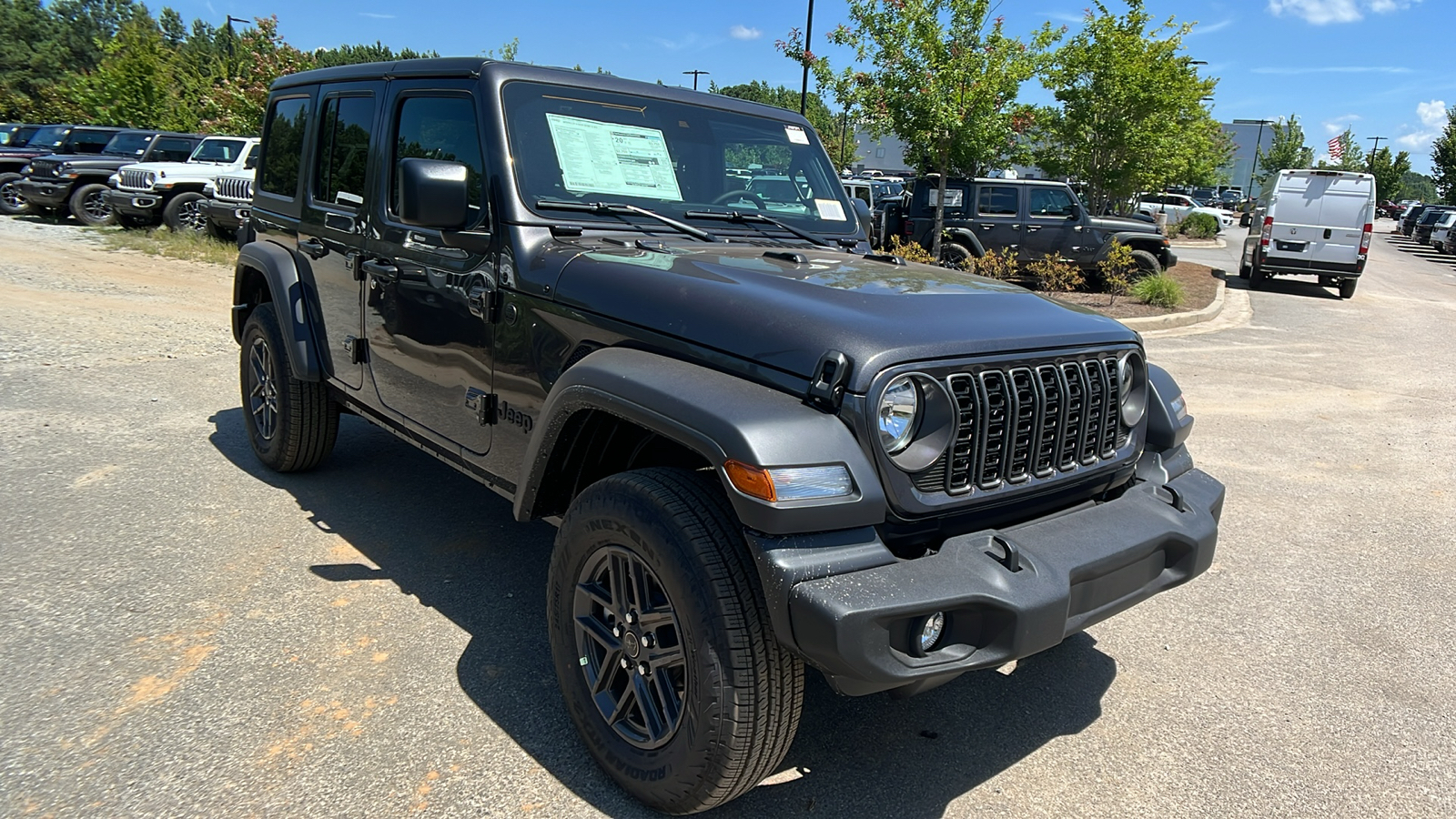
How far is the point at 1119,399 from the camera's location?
288cm

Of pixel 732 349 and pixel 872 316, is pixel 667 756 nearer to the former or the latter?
pixel 732 349

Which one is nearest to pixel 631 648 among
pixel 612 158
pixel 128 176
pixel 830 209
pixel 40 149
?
pixel 612 158

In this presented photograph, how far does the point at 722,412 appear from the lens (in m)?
2.25

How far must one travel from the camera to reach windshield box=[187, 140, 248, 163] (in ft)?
55.2

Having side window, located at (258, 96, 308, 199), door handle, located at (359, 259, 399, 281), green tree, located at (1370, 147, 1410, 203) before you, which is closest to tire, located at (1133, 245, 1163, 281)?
side window, located at (258, 96, 308, 199)

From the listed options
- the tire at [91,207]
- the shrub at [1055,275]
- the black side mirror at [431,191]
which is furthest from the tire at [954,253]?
the tire at [91,207]

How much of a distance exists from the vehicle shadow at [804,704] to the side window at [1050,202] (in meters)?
12.3

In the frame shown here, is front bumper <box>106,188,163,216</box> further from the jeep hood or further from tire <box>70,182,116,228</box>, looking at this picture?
the jeep hood

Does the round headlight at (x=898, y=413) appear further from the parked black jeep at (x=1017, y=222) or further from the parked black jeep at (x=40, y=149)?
the parked black jeep at (x=40, y=149)

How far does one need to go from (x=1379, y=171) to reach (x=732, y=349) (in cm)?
8569

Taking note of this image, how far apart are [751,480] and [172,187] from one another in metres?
17.3

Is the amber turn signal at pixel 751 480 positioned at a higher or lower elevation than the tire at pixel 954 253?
higher

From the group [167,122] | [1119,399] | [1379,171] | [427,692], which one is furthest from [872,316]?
[1379,171]

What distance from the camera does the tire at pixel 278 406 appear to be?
469cm
